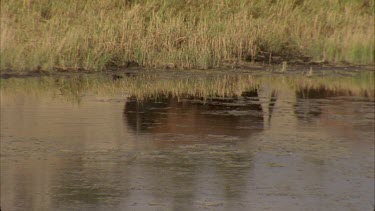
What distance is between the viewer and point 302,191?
724 cm

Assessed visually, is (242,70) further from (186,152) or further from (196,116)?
(186,152)

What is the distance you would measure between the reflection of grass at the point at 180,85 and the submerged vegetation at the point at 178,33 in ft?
2.47

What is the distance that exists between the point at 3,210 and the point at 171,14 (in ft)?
39.7

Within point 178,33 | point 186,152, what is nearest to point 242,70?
point 178,33

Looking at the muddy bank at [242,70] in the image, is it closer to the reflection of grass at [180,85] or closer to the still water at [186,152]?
the reflection of grass at [180,85]

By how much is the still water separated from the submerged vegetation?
245 centimetres

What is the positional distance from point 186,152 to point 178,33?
7653 millimetres

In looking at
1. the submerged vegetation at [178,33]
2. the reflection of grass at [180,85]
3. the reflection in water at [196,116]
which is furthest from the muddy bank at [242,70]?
the reflection in water at [196,116]

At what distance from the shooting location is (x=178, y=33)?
53.2 feet

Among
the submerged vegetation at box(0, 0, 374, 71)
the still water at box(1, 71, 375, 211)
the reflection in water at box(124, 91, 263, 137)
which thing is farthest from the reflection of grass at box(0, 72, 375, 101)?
the submerged vegetation at box(0, 0, 374, 71)

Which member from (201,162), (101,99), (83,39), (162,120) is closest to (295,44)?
(83,39)

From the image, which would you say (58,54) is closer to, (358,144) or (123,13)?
(123,13)

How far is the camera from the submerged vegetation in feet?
48.4

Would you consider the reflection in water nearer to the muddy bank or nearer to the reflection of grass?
the reflection of grass
